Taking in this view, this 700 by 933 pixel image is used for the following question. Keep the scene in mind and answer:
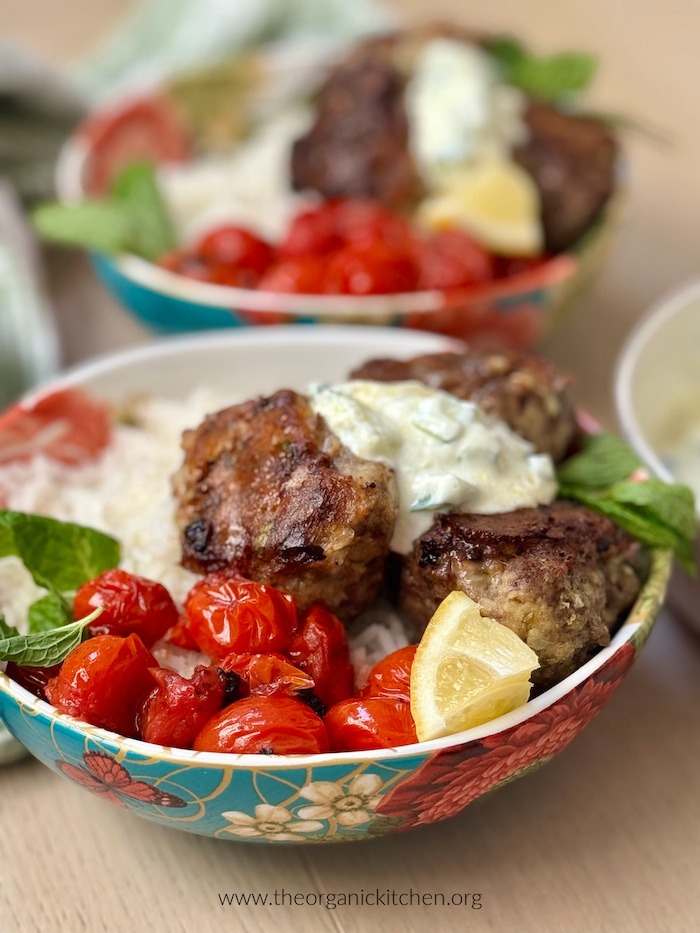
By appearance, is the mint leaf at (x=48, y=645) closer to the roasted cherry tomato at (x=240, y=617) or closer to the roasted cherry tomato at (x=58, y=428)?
the roasted cherry tomato at (x=240, y=617)

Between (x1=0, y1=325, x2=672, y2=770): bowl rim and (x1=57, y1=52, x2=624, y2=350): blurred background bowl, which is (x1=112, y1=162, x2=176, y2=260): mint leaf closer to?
(x1=57, y1=52, x2=624, y2=350): blurred background bowl

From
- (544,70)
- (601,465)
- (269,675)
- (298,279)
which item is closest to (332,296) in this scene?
(298,279)

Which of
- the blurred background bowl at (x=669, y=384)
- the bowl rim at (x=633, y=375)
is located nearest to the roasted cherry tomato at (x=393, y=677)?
the bowl rim at (x=633, y=375)

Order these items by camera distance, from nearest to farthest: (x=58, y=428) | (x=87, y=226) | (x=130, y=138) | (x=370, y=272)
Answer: (x=58, y=428) < (x=370, y=272) < (x=87, y=226) < (x=130, y=138)

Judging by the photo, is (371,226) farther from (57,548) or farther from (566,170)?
(57,548)

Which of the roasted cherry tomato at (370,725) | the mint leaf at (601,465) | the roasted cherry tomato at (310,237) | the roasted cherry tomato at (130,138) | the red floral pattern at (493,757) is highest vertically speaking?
the roasted cherry tomato at (130,138)

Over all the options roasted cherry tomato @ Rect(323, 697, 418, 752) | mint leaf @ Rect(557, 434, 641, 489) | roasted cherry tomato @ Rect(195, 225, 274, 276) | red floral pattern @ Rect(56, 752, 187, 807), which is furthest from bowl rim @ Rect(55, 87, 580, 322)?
red floral pattern @ Rect(56, 752, 187, 807)
